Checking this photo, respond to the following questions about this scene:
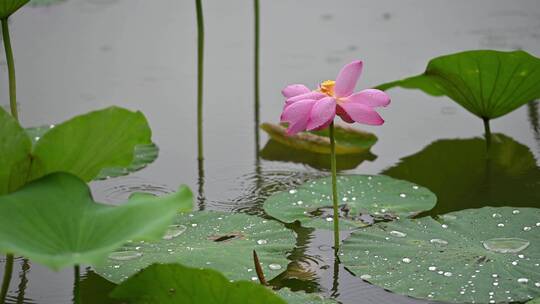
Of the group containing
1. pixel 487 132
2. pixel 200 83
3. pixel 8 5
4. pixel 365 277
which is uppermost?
pixel 8 5

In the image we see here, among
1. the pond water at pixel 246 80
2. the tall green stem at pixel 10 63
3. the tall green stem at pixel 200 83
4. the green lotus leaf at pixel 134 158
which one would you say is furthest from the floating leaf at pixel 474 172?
the tall green stem at pixel 10 63

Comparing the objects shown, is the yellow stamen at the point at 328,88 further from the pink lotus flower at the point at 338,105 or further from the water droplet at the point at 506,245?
the water droplet at the point at 506,245

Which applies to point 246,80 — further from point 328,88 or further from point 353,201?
point 328,88

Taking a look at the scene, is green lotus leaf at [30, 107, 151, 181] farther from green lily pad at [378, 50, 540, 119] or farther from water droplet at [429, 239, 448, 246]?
green lily pad at [378, 50, 540, 119]

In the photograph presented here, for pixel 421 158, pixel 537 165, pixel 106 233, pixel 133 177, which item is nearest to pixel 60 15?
pixel 133 177

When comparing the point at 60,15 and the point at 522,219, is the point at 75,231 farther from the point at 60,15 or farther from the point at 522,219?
the point at 60,15

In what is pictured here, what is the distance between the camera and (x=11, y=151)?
51.8 inches

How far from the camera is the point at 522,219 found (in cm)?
173

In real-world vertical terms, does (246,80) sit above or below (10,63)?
below

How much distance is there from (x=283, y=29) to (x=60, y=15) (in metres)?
0.84

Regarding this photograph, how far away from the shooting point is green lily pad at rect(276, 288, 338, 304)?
4.78 ft

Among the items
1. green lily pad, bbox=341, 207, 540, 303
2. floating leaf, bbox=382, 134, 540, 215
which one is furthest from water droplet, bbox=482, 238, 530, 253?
floating leaf, bbox=382, 134, 540, 215

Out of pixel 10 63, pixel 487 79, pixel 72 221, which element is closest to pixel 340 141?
pixel 487 79

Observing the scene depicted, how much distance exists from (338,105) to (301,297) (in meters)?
0.34
